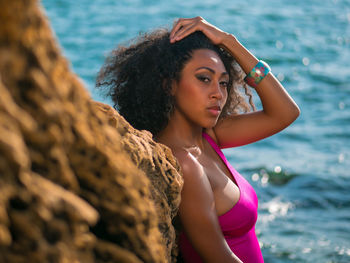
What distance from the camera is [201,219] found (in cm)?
249

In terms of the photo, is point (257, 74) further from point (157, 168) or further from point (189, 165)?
point (157, 168)

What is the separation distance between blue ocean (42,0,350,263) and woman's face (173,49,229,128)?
404 mm

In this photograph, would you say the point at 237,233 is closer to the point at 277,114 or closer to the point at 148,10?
the point at 277,114

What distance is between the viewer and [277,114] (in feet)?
11.0

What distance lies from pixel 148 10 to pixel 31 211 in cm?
1670

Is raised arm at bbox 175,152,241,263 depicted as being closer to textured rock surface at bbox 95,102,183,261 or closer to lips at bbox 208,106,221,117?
textured rock surface at bbox 95,102,183,261

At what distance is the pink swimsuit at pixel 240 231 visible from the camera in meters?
2.77

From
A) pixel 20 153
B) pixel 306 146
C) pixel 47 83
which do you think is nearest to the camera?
pixel 20 153

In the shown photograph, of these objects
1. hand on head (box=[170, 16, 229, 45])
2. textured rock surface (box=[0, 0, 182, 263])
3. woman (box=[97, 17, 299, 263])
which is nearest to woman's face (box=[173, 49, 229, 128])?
woman (box=[97, 17, 299, 263])

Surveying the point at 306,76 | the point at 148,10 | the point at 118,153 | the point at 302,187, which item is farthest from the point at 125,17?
the point at 118,153

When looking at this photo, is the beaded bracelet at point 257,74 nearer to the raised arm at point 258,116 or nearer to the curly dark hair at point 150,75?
the raised arm at point 258,116

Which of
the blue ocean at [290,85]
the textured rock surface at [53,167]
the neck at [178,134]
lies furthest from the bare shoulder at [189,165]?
the textured rock surface at [53,167]

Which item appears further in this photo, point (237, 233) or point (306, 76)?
point (306, 76)

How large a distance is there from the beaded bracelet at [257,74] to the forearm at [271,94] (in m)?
0.02
